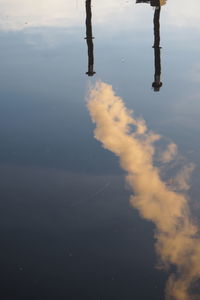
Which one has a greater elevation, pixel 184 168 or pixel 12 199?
pixel 184 168

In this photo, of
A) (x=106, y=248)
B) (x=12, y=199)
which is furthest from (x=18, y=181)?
(x=106, y=248)

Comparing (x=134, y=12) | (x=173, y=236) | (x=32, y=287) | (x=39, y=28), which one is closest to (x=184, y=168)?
(x=173, y=236)

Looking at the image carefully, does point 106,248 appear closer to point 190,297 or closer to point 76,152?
point 190,297

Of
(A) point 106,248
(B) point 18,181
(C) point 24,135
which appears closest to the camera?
(A) point 106,248

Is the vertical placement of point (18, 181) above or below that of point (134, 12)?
below

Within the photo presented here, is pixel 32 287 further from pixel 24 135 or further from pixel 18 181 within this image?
pixel 24 135

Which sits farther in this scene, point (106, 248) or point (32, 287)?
point (106, 248)

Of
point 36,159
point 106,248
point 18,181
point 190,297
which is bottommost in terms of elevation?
point 190,297

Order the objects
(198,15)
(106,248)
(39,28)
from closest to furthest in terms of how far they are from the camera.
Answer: (106,248) → (39,28) → (198,15)

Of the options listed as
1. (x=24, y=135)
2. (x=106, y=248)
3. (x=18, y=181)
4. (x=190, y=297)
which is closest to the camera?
(x=190, y=297)
